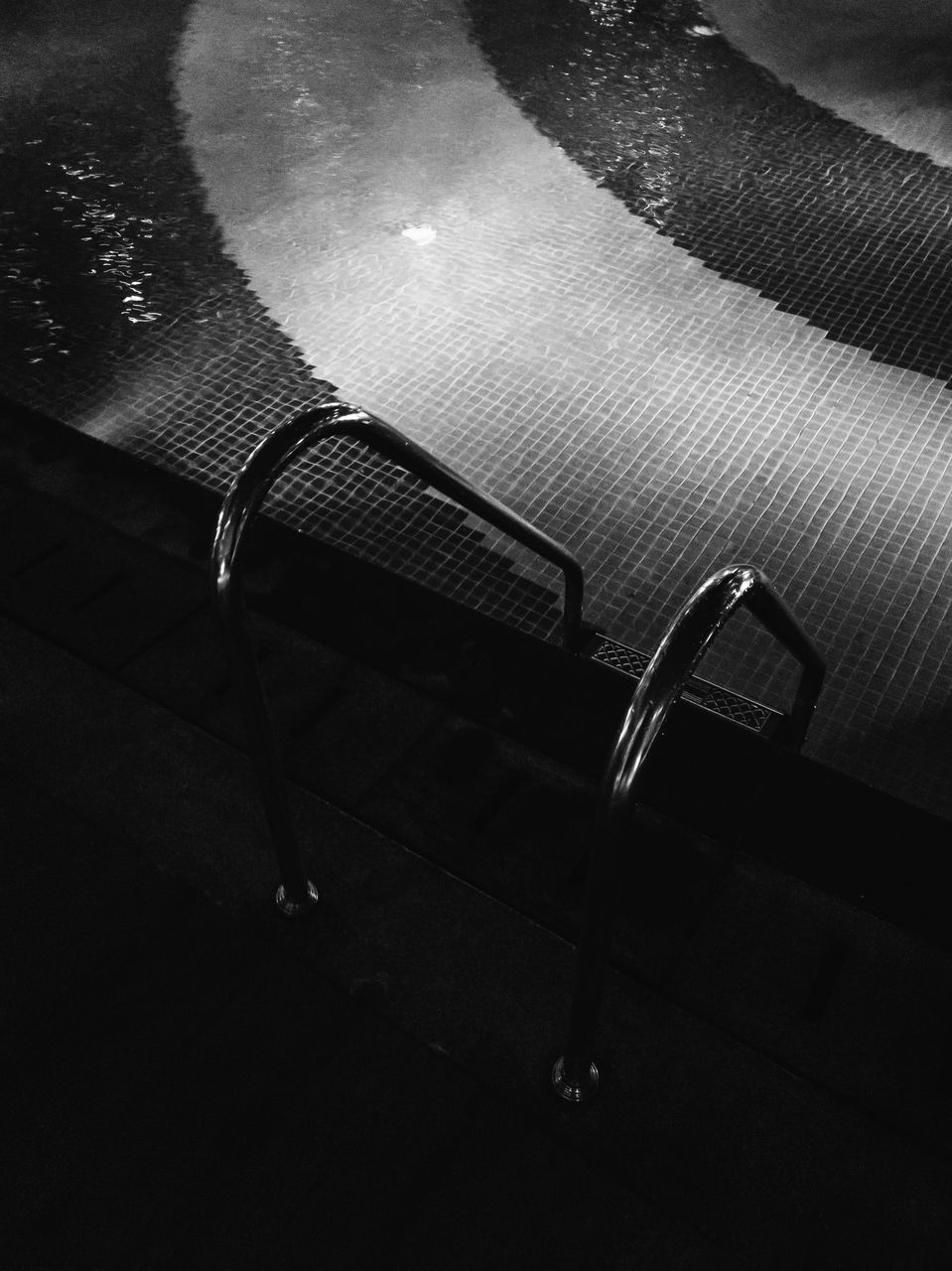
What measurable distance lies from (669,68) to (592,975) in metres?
5.98

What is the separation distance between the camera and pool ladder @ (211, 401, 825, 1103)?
1.11 meters

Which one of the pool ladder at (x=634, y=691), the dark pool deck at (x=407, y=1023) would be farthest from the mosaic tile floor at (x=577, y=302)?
the pool ladder at (x=634, y=691)

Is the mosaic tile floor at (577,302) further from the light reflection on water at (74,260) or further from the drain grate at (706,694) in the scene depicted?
the drain grate at (706,694)

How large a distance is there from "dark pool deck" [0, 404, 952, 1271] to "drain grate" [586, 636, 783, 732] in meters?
0.50

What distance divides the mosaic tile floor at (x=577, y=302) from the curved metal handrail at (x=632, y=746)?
137cm

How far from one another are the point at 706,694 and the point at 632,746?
1.47 m

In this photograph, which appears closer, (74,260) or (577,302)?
(577,302)

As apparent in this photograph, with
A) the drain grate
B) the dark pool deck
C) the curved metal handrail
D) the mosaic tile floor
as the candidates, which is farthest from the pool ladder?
the mosaic tile floor

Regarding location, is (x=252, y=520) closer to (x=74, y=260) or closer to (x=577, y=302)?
(x=577, y=302)

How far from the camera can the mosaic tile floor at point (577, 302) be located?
9.77ft

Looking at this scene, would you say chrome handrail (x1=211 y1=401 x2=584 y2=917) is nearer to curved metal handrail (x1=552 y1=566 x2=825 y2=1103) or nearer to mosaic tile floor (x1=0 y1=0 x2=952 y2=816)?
curved metal handrail (x1=552 y1=566 x2=825 y2=1103)

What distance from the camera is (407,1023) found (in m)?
1.60

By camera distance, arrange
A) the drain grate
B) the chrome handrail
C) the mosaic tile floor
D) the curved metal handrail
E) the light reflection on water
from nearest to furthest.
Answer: the curved metal handrail
the chrome handrail
the drain grate
the mosaic tile floor
the light reflection on water

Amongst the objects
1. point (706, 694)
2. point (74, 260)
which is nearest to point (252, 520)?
point (706, 694)
